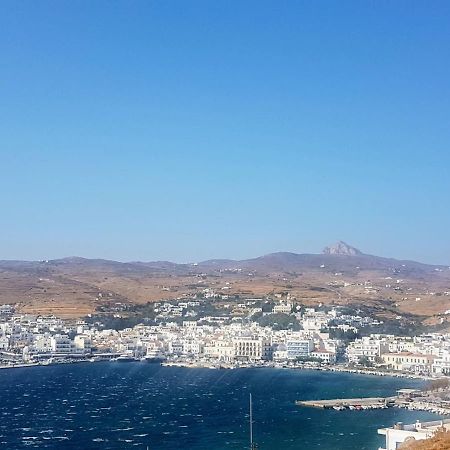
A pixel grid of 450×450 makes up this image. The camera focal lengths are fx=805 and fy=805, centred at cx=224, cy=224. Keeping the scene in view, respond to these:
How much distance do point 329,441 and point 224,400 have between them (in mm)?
5674

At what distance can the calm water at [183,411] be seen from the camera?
49.1 feet

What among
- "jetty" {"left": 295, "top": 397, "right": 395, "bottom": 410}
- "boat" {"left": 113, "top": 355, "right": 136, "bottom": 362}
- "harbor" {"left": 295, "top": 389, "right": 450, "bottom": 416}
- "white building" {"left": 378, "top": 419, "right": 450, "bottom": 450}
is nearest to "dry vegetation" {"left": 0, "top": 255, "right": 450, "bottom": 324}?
"boat" {"left": 113, "top": 355, "right": 136, "bottom": 362}

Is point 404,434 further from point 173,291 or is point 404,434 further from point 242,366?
point 173,291

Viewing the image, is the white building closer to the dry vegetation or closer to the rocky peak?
the dry vegetation

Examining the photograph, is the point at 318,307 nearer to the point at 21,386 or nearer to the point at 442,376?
the point at 442,376

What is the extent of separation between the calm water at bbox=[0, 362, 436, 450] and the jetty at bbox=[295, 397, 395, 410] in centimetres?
42

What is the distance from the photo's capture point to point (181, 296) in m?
46.5

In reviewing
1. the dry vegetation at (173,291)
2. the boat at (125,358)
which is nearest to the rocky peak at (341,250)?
the dry vegetation at (173,291)

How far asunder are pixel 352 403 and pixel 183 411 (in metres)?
4.04

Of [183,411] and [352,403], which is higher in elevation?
[352,403]

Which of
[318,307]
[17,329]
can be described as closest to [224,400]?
[17,329]

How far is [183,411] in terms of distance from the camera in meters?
18.3

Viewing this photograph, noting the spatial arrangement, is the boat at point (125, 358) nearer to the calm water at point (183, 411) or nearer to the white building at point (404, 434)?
the calm water at point (183, 411)

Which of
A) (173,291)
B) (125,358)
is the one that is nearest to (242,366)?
(125,358)
